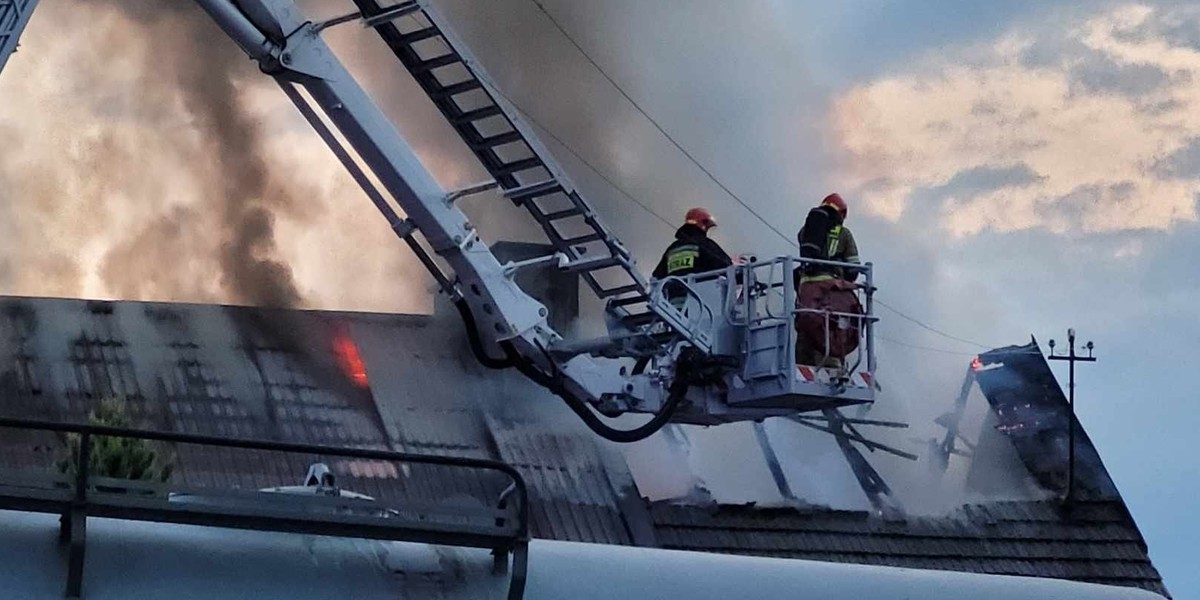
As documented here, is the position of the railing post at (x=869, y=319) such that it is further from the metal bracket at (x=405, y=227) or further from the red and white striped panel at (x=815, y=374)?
the metal bracket at (x=405, y=227)

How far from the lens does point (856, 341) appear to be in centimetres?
1290

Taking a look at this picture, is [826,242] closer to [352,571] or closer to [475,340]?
[475,340]

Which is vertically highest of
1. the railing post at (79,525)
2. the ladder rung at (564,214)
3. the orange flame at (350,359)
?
the orange flame at (350,359)

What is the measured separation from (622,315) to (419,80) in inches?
92.3

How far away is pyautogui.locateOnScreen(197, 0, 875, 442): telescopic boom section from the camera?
12.1 m

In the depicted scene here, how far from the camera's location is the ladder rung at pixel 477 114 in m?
12.6

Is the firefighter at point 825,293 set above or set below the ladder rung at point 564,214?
below

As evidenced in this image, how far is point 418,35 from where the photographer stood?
40.8ft

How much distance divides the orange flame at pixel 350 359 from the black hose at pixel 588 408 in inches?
205

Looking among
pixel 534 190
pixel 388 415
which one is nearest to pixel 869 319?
pixel 534 190

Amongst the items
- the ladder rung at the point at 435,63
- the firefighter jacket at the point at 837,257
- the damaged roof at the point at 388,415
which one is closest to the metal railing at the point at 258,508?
the ladder rung at the point at 435,63

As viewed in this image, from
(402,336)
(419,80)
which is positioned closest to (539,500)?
(402,336)

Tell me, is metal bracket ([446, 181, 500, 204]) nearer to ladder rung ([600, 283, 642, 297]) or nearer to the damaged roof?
ladder rung ([600, 283, 642, 297])

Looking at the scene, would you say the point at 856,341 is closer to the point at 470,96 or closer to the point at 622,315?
the point at 622,315
